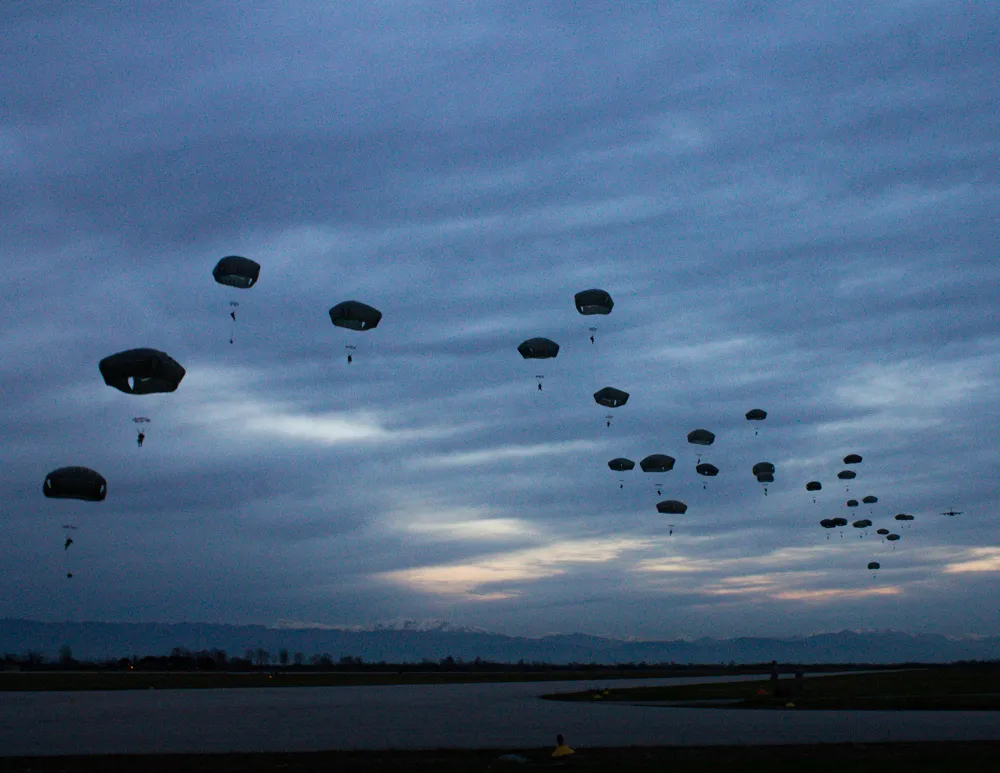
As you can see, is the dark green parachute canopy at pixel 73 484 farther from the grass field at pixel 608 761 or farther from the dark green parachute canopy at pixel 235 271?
the grass field at pixel 608 761

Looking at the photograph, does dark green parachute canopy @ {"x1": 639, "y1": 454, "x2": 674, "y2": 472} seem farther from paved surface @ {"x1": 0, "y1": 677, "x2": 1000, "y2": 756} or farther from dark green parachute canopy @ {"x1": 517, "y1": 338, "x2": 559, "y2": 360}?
paved surface @ {"x1": 0, "y1": 677, "x2": 1000, "y2": 756}

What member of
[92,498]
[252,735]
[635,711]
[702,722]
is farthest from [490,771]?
[635,711]

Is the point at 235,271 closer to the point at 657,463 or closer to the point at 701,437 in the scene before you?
the point at 657,463

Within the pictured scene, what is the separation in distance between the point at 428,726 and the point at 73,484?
A: 22.1 metres

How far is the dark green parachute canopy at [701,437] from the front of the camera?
2886 inches

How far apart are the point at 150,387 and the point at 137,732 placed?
1711 centimetres

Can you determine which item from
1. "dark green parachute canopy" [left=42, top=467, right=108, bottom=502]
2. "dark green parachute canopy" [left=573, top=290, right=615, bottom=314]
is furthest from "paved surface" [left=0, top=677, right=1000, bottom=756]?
"dark green parachute canopy" [left=573, top=290, right=615, bottom=314]

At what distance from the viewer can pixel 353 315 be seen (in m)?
52.3

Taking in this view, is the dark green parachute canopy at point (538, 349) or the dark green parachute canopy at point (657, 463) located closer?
the dark green parachute canopy at point (538, 349)

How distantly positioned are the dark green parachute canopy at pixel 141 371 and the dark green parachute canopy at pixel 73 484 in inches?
216

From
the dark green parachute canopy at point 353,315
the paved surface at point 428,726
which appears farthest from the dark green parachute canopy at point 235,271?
the paved surface at point 428,726

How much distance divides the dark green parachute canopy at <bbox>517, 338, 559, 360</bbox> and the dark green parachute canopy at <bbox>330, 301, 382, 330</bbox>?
10.5 meters

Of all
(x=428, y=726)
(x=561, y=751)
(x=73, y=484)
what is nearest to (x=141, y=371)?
(x=73, y=484)

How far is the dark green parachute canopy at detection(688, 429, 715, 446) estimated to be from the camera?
241ft
